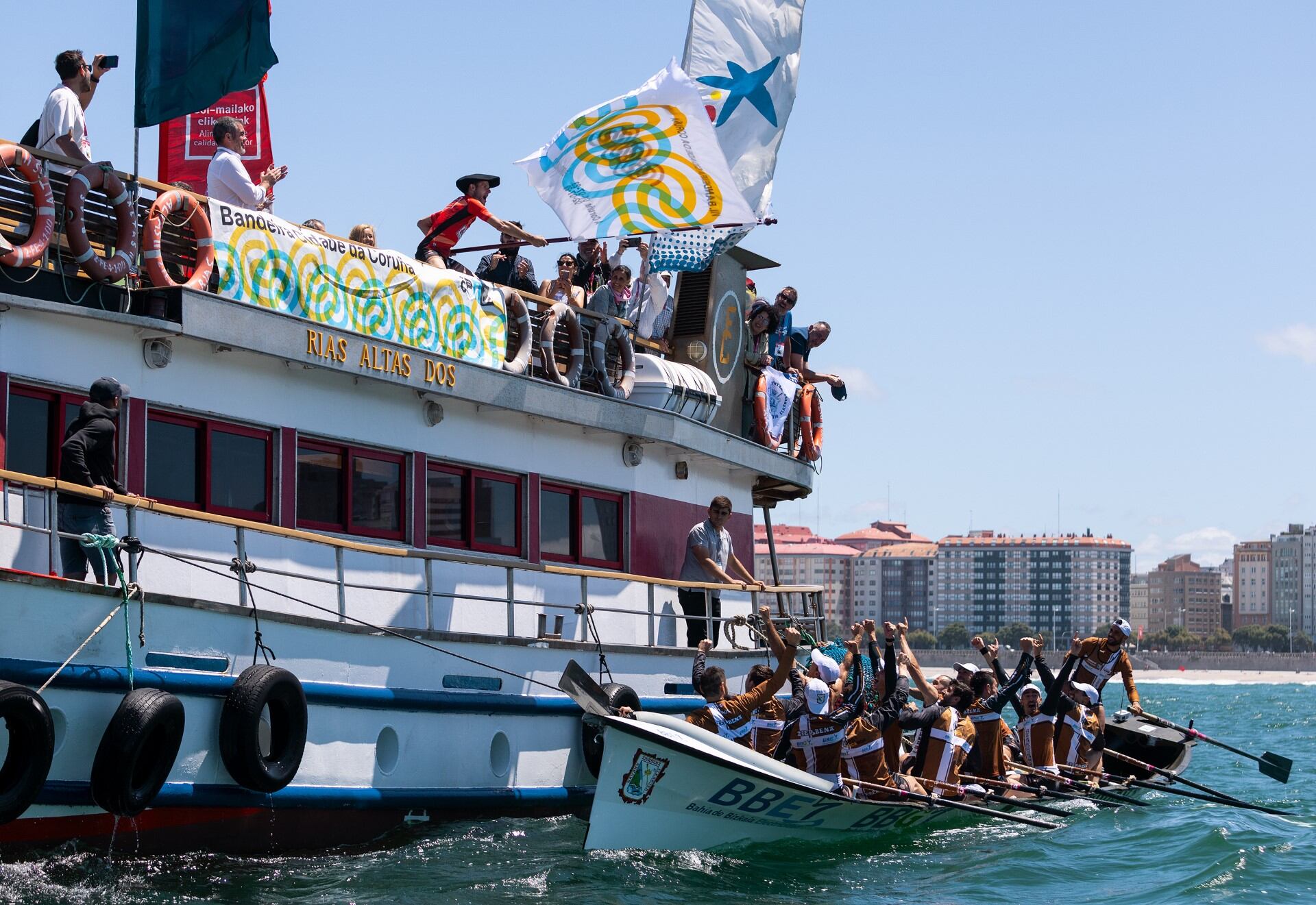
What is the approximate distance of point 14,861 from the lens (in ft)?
35.0

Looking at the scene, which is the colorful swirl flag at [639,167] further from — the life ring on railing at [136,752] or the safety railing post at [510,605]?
the life ring on railing at [136,752]

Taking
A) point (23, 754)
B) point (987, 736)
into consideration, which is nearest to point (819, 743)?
point (987, 736)

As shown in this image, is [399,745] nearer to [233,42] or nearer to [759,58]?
[233,42]

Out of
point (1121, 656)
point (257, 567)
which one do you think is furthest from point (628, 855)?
point (1121, 656)

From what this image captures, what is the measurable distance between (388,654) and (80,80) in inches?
188

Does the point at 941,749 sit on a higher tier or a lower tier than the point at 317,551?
lower

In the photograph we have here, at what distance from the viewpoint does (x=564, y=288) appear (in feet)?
57.9

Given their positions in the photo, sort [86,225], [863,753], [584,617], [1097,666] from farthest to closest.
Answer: [1097,666] → [863,753] → [584,617] → [86,225]

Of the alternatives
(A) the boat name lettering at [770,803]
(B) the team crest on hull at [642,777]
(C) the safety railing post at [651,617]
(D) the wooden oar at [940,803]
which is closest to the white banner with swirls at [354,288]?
(C) the safety railing post at [651,617]

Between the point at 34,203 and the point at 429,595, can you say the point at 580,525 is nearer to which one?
the point at 429,595

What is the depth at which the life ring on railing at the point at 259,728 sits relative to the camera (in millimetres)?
11484

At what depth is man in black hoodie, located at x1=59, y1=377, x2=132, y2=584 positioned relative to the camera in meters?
11.1

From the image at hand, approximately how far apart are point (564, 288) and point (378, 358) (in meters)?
3.68

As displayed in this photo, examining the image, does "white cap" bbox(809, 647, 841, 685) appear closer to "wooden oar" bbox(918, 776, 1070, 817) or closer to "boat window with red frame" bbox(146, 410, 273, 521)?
"wooden oar" bbox(918, 776, 1070, 817)
